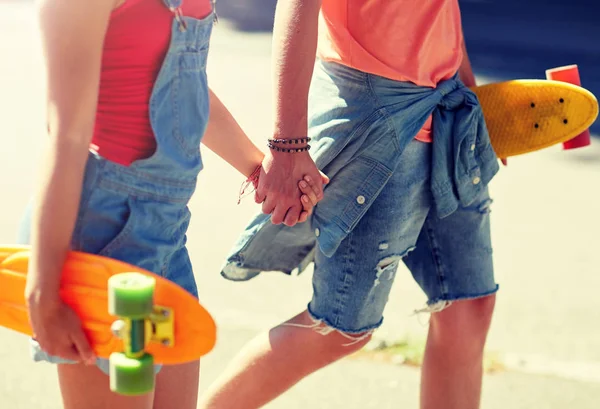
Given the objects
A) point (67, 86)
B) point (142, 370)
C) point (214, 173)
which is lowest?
point (214, 173)

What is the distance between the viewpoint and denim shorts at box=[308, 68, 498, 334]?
2.53 m

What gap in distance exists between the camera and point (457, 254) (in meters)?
2.71

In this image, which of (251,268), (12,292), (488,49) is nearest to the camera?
(12,292)

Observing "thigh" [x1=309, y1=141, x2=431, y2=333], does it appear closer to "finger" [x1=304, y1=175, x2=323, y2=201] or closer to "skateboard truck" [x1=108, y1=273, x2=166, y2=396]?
"finger" [x1=304, y1=175, x2=323, y2=201]

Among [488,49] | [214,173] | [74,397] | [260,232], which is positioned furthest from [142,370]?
[488,49]

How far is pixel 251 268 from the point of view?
106 inches

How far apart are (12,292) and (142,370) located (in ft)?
1.05

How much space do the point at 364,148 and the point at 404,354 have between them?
1271mm

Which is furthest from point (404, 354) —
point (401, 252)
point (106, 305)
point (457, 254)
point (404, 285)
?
point (106, 305)

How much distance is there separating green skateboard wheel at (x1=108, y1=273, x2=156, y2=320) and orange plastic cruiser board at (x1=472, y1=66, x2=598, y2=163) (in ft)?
4.83

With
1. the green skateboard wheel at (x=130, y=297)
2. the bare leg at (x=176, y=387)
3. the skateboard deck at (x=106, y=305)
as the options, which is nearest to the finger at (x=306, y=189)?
the bare leg at (x=176, y=387)

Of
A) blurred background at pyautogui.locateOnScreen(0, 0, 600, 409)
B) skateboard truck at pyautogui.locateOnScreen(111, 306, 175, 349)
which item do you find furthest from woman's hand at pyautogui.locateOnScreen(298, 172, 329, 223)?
blurred background at pyautogui.locateOnScreen(0, 0, 600, 409)

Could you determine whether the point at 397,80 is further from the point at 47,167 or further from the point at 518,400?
the point at 518,400

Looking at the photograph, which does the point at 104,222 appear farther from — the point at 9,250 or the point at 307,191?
the point at 307,191
